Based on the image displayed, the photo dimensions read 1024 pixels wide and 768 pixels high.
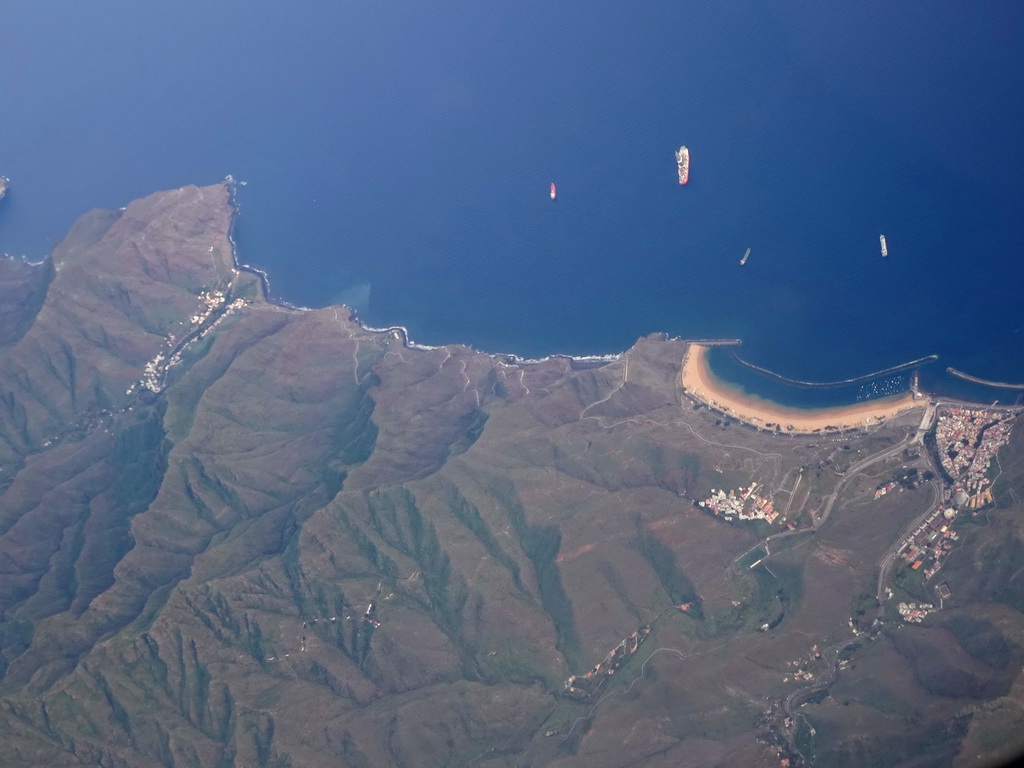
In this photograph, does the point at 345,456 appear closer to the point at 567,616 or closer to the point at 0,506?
the point at 567,616

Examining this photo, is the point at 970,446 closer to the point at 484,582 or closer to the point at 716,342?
the point at 716,342

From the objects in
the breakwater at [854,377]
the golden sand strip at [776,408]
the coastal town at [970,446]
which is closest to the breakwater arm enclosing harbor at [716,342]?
the golden sand strip at [776,408]

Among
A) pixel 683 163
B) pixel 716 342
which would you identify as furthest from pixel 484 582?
pixel 683 163

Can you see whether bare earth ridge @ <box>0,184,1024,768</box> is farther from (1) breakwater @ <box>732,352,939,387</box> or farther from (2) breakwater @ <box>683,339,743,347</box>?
(1) breakwater @ <box>732,352,939,387</box>

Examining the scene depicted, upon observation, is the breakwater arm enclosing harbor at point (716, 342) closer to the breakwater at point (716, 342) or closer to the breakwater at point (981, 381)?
the breakwater at point (716, 342)

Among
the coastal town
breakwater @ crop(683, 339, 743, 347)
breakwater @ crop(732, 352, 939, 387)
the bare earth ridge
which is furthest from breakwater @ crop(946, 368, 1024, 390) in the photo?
breakwater @ crop(683, 339, 743, 347)
